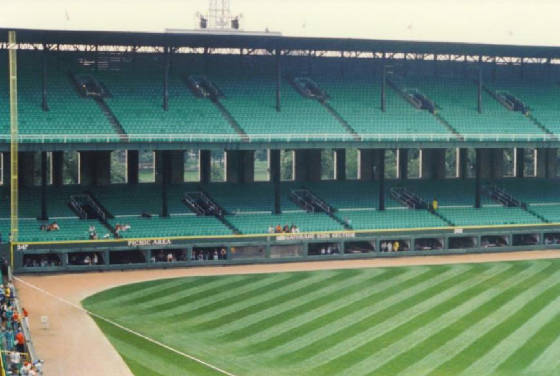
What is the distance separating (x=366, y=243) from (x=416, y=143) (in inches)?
286

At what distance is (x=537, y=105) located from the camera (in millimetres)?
65750

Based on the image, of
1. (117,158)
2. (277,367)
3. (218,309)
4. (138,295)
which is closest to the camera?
(277,367)

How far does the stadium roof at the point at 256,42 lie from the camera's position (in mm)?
50500

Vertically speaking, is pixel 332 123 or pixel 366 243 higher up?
pixel 332 123

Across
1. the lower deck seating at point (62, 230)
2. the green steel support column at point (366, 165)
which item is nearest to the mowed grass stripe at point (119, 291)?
the lower deck seating at point (62, 230)

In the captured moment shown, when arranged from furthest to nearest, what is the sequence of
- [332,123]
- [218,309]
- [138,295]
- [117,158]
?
1. [117,158]
2. [332,123]
3. [138,295]
4. [218,309]

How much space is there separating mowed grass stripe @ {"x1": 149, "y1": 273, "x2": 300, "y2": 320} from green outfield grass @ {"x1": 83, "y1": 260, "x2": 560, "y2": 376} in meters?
0.05

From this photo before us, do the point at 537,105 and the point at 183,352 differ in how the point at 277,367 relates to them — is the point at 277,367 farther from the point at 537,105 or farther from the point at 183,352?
the point at 537,105

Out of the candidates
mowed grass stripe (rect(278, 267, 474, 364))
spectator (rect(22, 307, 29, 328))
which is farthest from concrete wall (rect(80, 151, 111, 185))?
mowed grass stripe (rect(278, 267, 474, 364))

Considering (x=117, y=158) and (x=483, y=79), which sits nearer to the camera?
(x=483, y=79)

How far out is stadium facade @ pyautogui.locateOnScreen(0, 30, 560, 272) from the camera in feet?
165

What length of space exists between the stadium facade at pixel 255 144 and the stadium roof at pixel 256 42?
17 centimetres

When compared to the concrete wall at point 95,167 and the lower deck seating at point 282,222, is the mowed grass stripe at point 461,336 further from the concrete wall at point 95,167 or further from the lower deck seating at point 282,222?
the concrete wall at point 95,167

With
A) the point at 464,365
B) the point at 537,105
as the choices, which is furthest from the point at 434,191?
the point at 464,365
